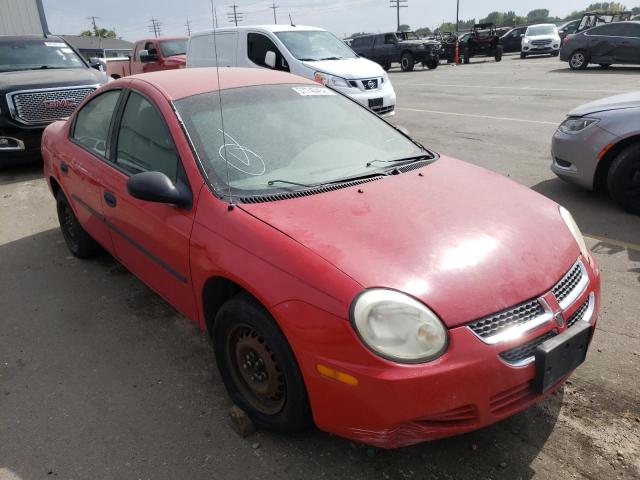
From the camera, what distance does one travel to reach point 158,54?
12805mm

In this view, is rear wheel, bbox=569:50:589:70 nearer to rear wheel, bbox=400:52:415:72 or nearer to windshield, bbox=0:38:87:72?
rear wheel, bbox=400:52:415:72

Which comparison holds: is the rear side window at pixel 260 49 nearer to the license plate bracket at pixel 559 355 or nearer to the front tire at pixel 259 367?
the front tire at pixel 259 367

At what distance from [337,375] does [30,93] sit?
7.16 metres

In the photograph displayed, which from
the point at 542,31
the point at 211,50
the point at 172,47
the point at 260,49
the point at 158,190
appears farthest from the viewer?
the point at 542,31

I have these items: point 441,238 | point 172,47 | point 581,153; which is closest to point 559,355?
point 441,238

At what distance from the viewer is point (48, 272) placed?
4.30 m

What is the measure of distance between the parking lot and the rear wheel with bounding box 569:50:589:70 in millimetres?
15322

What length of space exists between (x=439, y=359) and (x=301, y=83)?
2.19 metres

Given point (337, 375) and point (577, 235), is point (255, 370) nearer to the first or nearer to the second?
point (337, 375)

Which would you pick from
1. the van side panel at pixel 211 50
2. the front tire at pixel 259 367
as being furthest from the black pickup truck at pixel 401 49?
the front tire at pixel 259 367

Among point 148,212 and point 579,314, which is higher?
point 148,212

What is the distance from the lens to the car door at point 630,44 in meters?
16.2

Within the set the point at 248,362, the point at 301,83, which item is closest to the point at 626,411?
the point at 248,362

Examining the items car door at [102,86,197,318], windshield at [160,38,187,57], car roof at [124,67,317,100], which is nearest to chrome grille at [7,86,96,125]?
car roof at [124,67,317,100]
